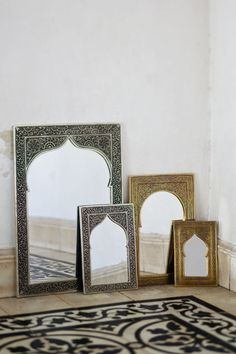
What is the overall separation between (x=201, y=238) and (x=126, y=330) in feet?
3.62

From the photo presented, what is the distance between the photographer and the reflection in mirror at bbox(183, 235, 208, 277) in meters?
4.53

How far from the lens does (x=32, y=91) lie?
14.0 ft

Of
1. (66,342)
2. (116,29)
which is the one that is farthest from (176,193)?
(66,342)

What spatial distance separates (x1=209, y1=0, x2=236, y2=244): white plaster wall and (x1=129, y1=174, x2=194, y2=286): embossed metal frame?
0.17 metres

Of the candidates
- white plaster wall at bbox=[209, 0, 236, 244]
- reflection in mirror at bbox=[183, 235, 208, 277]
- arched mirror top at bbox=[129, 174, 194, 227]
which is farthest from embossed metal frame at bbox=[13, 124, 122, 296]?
white plaster wall at bbox=[209, 0, 236, 244]

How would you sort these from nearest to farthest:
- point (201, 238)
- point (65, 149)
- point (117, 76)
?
1. point (65, 149)
2. point (117, 76)
3. point (201, 238)

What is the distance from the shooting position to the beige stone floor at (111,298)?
4.06m

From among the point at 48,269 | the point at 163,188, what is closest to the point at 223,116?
the point at 163,188

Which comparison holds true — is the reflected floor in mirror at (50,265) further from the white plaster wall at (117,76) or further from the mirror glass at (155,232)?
the mirror glass at (155,232)

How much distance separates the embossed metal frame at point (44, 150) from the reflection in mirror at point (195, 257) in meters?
0.50

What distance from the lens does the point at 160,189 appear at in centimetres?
458

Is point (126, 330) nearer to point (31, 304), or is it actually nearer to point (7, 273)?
point (31, 304)

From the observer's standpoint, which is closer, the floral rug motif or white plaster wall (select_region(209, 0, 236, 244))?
the floral rug motif

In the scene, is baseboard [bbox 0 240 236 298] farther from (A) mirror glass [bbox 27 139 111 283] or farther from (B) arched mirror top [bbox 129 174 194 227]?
(B) arched mirror top [bbox 129 174 194 227]
